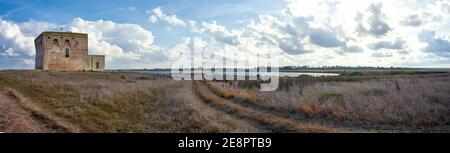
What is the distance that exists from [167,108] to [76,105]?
3.96m

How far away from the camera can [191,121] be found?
403 inches

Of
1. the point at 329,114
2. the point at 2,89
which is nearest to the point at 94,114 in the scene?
the point at 2,89

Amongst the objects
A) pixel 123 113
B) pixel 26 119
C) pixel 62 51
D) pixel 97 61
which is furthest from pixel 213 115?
pixel 97 61

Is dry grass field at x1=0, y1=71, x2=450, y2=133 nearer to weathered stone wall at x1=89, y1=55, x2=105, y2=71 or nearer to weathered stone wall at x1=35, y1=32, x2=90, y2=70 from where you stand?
weathered stone wall at x1=35, y1=32, x2=90, y2=70

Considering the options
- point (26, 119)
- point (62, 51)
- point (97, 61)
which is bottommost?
point (26, 119)

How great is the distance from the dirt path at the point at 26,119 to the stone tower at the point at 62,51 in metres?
30.3

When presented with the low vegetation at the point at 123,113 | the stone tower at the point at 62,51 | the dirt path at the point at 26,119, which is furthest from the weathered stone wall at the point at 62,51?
the dirt path at the point at 26,119

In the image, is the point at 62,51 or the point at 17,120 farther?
the point at 62,51

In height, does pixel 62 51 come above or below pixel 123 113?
above

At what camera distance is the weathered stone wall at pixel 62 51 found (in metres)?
37.0

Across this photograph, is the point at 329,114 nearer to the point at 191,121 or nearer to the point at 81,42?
the point at 191,121

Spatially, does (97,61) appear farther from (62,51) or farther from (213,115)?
(213,115)

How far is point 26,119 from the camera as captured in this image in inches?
345

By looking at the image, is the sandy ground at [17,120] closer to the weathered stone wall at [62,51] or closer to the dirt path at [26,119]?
the dirt path at [26,119]
